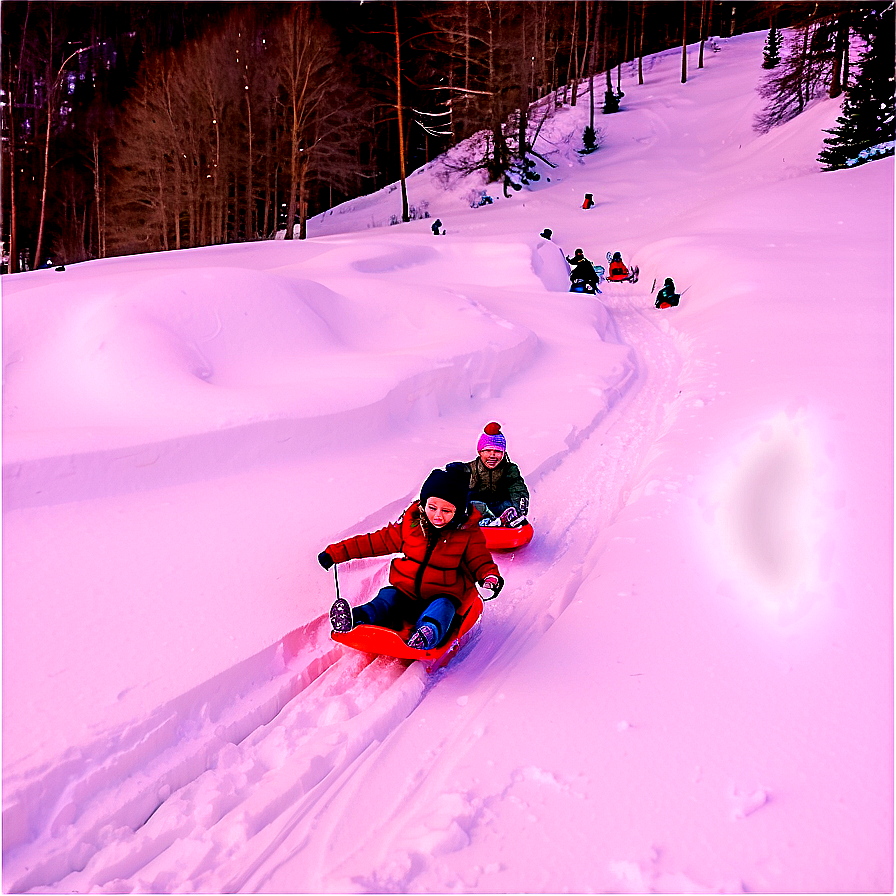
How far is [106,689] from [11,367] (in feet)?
13.4

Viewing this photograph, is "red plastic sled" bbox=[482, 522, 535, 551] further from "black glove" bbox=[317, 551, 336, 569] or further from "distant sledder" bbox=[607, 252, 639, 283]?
"distant sledder" bbox=[607, 252, 639, 283]

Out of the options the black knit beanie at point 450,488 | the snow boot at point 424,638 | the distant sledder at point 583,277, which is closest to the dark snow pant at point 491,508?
the black knit beanie at point 450,488

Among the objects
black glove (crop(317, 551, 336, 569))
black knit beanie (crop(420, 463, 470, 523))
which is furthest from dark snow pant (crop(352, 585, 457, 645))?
black knit beanie (crop(420, 463, 470, 523))

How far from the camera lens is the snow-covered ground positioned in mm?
2277

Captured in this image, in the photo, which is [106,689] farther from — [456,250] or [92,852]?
[456,250]

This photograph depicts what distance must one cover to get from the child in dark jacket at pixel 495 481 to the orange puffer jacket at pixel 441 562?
3.46 feet

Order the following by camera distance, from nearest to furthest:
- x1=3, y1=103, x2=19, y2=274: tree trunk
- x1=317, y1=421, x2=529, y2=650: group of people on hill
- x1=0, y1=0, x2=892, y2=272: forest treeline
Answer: x1=317, y1=421, x2=529, y2=650: group of people on hill < x1=3, y1=103, x2=19, y2=274: tree trunk < x1=0, y1=0, x2=892, y2=272: forest treeline

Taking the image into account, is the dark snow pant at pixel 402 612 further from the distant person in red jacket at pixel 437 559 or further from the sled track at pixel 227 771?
the sled track at pixel 227 771

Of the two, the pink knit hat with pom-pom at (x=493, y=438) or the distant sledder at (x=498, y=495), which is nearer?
the distant sledder at (x=498, y=495)

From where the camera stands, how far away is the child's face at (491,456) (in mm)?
4828

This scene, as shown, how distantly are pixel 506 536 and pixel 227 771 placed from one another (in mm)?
2379

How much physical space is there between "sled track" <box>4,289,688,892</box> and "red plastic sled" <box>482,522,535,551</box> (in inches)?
21.4

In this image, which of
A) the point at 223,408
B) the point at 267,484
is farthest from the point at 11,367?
the point at 267,484

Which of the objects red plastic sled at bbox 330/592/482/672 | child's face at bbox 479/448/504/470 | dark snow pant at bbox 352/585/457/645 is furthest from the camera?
child's face at bbox 479/448/504/470
